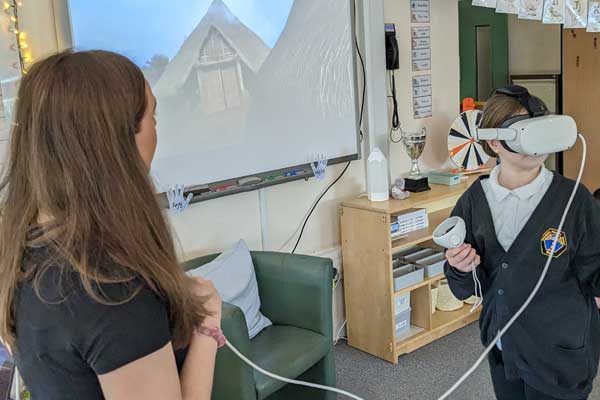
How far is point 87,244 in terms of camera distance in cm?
87

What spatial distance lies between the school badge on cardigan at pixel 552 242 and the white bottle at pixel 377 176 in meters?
1.50

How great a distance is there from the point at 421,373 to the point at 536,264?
1.49 metres

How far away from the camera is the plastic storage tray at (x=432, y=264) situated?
319 cm

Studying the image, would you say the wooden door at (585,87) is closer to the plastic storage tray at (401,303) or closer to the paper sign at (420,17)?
the paper sign at (420,17)

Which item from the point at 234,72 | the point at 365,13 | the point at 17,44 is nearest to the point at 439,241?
the point at 234,72

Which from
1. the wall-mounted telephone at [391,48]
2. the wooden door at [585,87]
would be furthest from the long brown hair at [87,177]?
the wooden door at [585,87]

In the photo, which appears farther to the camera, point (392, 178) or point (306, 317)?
point (392, 178)

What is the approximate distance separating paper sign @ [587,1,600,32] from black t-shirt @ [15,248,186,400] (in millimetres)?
3036

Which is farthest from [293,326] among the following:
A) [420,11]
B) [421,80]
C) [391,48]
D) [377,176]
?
Answer: [420,11]

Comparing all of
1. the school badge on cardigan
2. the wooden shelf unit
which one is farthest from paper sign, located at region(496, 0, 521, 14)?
the school badge on cardigan

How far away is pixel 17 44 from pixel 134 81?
4.75ft

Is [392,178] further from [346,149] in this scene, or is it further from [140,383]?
[140,383]

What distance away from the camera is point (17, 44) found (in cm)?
213

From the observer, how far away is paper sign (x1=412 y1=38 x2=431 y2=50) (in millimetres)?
3426
